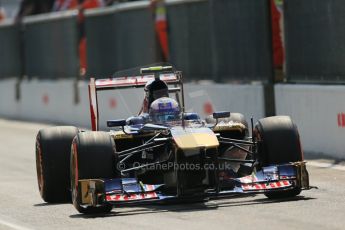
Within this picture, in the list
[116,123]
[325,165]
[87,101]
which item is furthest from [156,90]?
[87,101]

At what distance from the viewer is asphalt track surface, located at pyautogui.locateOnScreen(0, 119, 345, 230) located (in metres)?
9.88

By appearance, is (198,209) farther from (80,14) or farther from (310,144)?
(80,14)

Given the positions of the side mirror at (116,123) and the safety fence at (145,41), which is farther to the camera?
the safety fence at (145,41)

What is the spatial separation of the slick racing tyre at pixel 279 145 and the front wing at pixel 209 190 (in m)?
0.14

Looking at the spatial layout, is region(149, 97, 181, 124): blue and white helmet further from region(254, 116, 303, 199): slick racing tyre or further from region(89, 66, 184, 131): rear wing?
region(254, 116, 303, 199): slick racing tyre

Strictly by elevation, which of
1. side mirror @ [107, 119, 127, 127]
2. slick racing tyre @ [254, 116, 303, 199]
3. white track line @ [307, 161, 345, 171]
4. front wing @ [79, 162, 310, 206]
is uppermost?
side mirror @ [107, 119, 127, 127]

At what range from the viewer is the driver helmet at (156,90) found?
42.0ft

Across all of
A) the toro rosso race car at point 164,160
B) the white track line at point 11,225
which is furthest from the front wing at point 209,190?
the white track line at point 11,225

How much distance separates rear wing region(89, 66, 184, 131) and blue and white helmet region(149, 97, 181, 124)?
0.72 metres

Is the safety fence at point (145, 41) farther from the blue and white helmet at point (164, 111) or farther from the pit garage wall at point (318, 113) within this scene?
the blue and white helmet at point (164, 111)

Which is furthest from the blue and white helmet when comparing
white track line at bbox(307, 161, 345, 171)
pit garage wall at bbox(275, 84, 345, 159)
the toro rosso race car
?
pit garage wall at bbox(275, 84, 345, 159)

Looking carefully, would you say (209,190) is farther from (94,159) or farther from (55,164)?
(55,164)

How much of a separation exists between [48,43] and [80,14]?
261 centimetres

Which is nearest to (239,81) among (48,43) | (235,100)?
(235,100)
